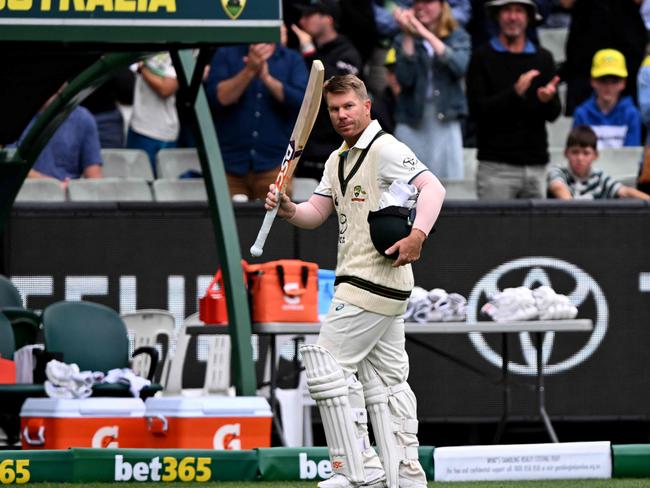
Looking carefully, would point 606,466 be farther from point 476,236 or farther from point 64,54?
point 64,54

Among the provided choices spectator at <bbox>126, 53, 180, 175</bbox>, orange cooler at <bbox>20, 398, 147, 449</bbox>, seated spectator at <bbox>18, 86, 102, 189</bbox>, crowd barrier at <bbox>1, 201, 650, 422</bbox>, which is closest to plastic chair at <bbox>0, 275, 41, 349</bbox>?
crowd barrier at <bbox>1, 201, 650, 422</bbox>

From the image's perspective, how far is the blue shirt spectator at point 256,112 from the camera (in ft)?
40.6

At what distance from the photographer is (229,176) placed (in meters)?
12.5

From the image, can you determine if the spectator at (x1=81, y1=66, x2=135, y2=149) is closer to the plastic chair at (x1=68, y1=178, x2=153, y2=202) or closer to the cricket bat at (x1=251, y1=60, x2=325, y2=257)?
the plastic chair at (x1=68, y1=178, x2=153, y2=202)

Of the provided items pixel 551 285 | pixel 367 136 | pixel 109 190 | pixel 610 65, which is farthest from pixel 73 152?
pixel 367 136

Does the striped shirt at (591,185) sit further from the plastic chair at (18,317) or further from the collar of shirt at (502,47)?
the plastic chair at (18,317)

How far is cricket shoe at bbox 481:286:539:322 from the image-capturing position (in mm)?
10453

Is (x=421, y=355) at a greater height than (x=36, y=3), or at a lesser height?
lesser

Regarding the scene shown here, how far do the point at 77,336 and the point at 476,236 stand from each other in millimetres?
3144

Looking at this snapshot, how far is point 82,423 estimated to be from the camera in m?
9.30

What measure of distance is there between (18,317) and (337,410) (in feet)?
14.1

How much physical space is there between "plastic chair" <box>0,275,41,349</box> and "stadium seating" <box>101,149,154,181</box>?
2.36 metres

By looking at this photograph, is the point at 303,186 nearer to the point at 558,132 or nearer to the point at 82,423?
the point at 82,423

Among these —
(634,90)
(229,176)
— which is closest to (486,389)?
(229,176)
